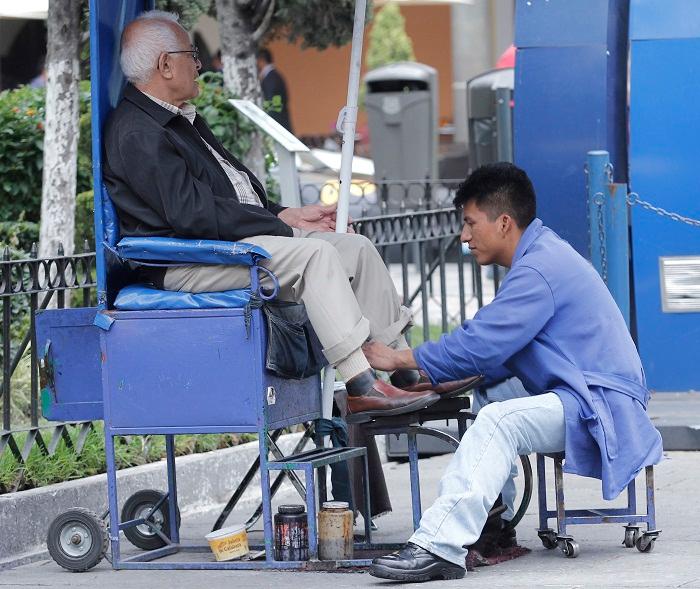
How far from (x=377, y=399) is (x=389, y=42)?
19919 mm

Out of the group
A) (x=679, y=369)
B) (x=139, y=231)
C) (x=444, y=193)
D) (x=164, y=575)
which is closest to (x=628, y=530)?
(x=164, y=575)

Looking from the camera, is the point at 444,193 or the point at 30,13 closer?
the point at 30,13

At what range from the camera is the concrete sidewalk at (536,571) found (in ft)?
15.4

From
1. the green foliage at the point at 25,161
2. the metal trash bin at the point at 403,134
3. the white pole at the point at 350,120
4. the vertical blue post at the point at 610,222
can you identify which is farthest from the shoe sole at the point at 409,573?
the metal trash bin at the point at 403,134

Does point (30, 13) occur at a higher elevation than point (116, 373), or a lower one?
higher

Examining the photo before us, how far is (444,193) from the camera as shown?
17562mm

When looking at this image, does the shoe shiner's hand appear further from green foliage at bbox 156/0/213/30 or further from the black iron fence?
green foliage at bbox 156/0/213/30

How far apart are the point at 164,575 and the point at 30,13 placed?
317 inches

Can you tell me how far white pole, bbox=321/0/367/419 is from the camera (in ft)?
17.9

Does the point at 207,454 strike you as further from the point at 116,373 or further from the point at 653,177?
the point at 653,177

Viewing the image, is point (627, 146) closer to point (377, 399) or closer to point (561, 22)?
point (561, 22)

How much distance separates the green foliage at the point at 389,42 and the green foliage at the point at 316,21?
1433 centimetres

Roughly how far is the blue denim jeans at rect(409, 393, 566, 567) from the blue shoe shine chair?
14.8 inches

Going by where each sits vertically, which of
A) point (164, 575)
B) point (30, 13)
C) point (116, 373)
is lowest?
point (164, 575)
